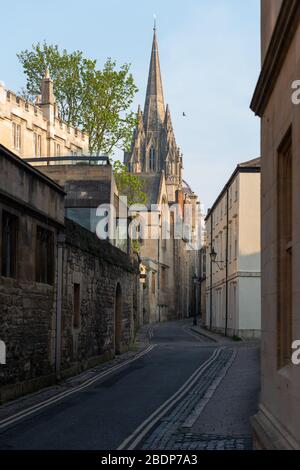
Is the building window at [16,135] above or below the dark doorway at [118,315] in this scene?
above

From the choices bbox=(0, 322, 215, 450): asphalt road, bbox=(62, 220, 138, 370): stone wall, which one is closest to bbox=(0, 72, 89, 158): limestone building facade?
bbox=(62, 220, 138, 370): stone wall

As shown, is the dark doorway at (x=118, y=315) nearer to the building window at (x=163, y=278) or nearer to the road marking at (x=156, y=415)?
the road marking at (x=156, y=415)

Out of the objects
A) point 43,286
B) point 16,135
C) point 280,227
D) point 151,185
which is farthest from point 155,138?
point 280,227

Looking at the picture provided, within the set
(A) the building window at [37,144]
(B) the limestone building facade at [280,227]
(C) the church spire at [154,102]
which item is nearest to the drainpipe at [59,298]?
(B) the limestone building facade at [280,227]

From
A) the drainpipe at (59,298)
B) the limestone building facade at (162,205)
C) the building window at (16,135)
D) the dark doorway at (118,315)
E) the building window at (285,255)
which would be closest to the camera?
the building window at (285,255)

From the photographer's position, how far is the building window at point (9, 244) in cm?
1573

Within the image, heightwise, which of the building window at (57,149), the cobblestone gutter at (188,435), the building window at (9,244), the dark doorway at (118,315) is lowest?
the cobblestone gutter at (188,435)

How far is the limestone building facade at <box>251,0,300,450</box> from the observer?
21.3ft

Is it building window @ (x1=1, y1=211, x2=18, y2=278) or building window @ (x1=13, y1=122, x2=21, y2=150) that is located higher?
building window @ (x1=13, y1=122, x2=21, y2=150)

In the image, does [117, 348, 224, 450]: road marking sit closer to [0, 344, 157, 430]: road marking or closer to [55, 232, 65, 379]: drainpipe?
[0, 344, 157, 430]: road marking

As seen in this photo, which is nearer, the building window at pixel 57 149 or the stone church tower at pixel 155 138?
the building window at pixel 57 149

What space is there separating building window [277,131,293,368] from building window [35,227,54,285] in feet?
36.3

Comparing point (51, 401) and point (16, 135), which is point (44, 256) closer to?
point (51, 401)

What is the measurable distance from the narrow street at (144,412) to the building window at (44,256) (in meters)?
2.84
